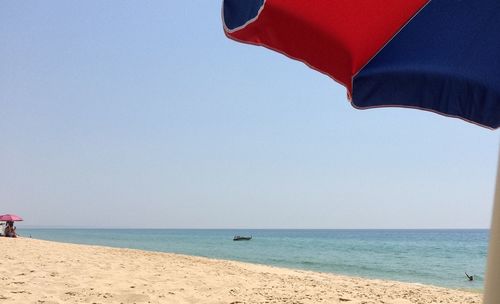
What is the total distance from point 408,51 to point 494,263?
4.22 feet

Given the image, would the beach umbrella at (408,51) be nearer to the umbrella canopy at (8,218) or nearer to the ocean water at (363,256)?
the ocean water at (363,256)

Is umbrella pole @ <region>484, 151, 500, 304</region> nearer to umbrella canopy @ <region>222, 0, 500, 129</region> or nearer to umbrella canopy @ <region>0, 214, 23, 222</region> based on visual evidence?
umbrella canopy @ <region>222, 0, 500, 129</region>

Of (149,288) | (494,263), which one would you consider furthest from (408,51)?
(149,288)

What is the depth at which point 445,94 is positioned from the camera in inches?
99.2

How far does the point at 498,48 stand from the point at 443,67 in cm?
28

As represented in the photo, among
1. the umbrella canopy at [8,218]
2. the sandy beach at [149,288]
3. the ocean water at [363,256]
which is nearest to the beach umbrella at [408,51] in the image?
the ocean water at [363,256]

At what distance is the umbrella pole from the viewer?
1.47 meters

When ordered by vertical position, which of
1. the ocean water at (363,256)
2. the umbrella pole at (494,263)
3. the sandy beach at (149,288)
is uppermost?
the umbrella pole at (494,263)

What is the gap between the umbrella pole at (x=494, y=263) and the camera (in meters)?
1.47

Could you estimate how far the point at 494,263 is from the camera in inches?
58.7

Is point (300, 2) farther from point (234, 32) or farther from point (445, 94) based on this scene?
point (445, 94)

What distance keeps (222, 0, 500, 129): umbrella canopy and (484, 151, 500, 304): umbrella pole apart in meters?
0.97

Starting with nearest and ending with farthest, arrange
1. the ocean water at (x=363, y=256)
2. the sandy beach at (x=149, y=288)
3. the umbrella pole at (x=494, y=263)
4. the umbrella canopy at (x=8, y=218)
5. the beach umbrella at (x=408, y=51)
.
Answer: the umbrella pole at (x=494, y=263)
the beach umbrella at (x=408, y=51)
the sandy beach at (x=149, y=288)
the ocean water at (x=363, y=256)
the umbrella canopy at (x=8, y=218)

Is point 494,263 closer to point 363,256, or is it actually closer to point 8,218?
point 8,218
